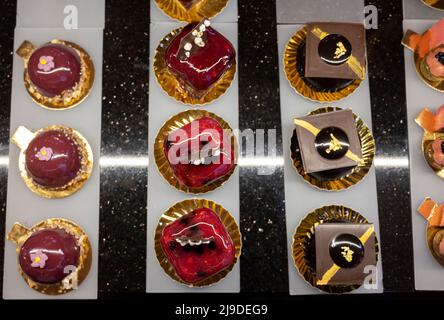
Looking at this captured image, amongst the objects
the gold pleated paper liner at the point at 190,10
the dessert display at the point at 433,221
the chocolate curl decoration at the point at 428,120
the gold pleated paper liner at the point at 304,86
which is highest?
the gold pleated paper liner at the point at 190,10

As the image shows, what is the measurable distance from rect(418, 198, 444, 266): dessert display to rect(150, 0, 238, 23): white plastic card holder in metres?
1.33

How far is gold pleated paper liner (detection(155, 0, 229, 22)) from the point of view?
8.65 feet

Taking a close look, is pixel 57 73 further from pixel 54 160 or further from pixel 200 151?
pixel 200 151

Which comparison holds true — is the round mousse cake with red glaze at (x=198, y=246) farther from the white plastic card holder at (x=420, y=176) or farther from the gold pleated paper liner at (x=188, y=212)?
the white plastic card holder at (x=420, y=176)

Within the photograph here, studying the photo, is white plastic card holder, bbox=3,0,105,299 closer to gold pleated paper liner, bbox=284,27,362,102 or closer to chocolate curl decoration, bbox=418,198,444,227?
gold pleated paper liner, bbox=284,27,362,102

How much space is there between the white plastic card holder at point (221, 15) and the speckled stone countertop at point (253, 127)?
0.04 meters

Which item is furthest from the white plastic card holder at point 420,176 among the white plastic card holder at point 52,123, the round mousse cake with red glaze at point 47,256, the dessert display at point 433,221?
the round mousse cake with red glaze at point 47,256

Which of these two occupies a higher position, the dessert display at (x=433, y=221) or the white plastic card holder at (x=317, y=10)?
the white plastic card holder at (x=317, y=10)

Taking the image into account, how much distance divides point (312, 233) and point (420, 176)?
0.64 metres

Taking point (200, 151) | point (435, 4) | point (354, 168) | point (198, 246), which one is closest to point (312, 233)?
point (354, 168)

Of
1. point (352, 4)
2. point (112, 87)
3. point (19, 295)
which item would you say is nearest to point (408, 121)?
point (352, 4)

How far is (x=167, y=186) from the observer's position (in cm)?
256

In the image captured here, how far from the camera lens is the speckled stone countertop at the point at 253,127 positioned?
2.55 meters

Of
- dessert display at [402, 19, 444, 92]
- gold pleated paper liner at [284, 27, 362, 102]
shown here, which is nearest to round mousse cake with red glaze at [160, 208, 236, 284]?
gold pleated paper liner at [284, 27, 362, 102]
